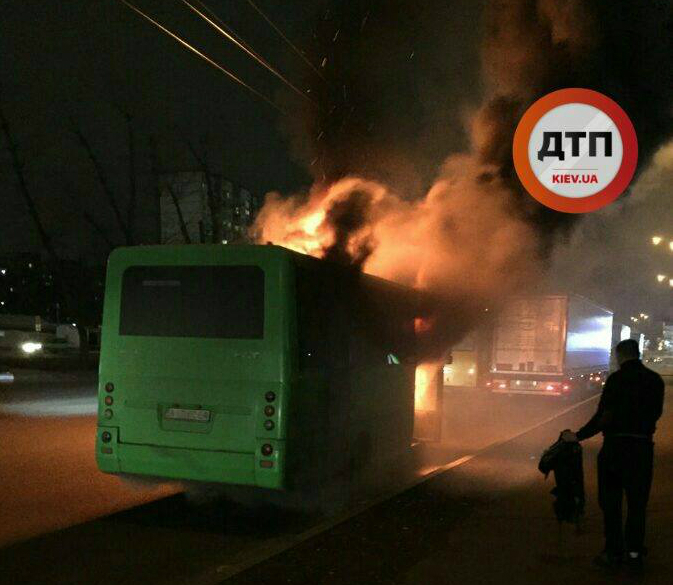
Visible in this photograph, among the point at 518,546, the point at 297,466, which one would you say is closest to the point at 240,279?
the point at 297,466

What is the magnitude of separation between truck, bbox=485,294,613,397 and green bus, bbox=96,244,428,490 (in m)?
14.7

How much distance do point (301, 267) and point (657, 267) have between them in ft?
120

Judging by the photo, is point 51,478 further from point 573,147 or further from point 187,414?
point 573,147

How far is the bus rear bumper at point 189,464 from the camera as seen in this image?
721 centimetres

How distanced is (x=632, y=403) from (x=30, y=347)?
52.0 meters

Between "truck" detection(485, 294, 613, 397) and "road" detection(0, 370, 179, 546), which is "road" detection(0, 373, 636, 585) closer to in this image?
"road" detection(0, 370, 179, 546)

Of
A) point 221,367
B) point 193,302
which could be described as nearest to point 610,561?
point 221,367

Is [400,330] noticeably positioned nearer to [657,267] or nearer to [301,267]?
[301,267]

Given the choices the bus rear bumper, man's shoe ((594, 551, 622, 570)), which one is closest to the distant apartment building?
the bus rear bumper

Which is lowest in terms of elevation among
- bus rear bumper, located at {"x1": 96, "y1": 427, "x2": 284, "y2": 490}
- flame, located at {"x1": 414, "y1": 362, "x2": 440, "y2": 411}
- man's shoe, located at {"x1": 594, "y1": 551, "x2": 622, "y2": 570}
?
man's shoe, located at {"x1": 594, "y1": 551, "x2": 622, "y2": 570}

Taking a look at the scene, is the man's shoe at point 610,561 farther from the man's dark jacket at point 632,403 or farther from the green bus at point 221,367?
the green bus at point 221,367

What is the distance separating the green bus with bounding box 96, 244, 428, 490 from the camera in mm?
7297

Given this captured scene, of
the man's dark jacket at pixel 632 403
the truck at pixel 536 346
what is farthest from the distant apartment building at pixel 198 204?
the man's dark jacket at pixel 632 403

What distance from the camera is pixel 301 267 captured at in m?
7.76
